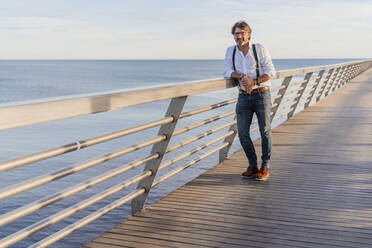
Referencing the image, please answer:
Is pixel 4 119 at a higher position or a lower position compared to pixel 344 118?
lower

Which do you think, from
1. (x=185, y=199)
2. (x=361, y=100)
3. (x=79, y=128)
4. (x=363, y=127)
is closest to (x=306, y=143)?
(x=363, y=127)

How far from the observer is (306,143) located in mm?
7750

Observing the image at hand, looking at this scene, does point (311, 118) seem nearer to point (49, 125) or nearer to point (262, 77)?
point (262, 77)

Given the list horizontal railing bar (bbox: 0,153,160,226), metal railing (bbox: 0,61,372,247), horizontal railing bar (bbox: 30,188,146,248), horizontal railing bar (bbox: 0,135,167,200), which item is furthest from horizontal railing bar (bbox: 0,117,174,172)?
horizontal railing bar (bbox: 30,188,146,248)

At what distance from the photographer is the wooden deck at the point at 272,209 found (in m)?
3.56

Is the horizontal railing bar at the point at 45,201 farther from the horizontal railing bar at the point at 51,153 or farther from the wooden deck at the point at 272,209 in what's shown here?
the wooden deck at the point at 272,209

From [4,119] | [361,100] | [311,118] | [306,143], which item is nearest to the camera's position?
[4,119]

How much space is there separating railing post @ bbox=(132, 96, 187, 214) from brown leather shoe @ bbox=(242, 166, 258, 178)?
1487 mm

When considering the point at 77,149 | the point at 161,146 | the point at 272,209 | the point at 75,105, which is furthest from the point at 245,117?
the point at 75,105

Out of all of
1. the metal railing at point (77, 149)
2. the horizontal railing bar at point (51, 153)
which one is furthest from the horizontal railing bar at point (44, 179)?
the horizontal railing bar at point (51, 153)

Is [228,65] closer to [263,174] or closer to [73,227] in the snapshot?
[263,174]

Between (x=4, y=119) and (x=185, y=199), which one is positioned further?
(x=185, y=199)

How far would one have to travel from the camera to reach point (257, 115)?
17.0ft

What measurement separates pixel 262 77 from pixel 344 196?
52.1 inches
